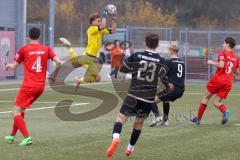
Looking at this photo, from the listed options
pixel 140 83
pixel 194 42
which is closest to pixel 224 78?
pixel 140 83

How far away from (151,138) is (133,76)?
93.9 inches

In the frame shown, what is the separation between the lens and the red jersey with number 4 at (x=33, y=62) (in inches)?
496

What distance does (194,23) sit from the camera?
71625 millimetres

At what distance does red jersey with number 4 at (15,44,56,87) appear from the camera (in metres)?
12.6

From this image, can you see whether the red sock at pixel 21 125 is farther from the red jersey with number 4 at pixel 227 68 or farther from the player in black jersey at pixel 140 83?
the red jersey with number 4 at pixel 227 68

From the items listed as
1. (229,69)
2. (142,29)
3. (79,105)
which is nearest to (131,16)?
(142,29)

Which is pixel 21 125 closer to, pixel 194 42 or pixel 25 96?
pixel 25 96

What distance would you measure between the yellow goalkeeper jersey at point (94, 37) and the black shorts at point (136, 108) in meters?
7.06

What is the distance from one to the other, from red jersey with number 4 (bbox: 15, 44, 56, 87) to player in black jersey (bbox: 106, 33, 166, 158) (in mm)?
1893

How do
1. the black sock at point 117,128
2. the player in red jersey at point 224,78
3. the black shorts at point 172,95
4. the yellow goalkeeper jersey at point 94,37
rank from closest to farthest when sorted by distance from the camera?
the black sock at point 117,128
the black shorts at point 172,95
the player in red jersey at point 224,78
the yellow goalkeeper jersey at point 94,37

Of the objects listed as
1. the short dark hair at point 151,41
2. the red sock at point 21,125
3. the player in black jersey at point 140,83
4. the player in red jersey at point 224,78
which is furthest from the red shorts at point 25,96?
the player in red jersey at point 224,78

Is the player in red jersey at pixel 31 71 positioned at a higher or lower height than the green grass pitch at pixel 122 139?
higher

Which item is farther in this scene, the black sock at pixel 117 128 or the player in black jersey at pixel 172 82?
the player in black jersey at pixel 172 82

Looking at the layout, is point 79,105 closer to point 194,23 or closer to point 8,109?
point 8,109
